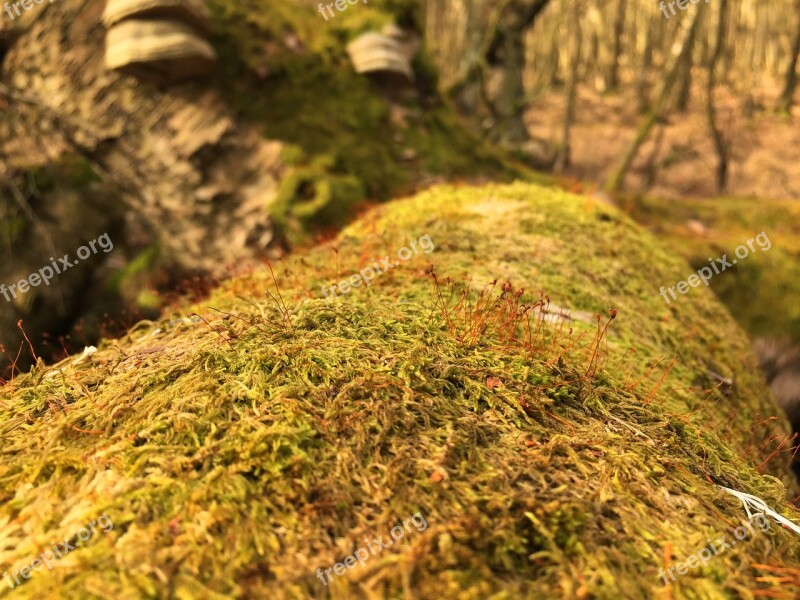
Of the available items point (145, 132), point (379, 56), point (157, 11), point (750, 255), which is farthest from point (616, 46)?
point (157, 11)

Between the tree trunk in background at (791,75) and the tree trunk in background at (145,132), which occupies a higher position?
the tree trunk in background at (145,132)

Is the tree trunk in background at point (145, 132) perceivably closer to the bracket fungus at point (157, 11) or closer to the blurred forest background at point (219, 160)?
the blurred forest background at point (219, 160)

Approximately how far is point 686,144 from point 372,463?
20726 millimetres

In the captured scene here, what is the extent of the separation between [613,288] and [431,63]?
5.61m

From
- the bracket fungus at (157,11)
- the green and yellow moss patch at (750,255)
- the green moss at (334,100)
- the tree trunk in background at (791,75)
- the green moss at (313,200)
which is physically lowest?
the green and yellow moss patch at (750,255)

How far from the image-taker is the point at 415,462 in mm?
1639

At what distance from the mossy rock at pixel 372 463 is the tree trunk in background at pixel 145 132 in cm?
421

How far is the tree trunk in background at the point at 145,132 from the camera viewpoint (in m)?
6.40

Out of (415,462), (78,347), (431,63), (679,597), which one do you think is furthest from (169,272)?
(679,597)

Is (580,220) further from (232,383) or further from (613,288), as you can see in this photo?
(232,383)

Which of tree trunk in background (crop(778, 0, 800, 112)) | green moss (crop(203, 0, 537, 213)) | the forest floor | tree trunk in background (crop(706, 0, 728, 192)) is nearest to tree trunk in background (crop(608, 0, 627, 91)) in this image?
the forest floor

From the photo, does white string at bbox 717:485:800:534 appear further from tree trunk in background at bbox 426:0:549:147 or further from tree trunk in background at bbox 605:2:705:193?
tree trunk in background at bbox 426:0:549:147

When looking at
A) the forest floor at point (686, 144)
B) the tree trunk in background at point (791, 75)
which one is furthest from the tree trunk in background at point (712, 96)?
the tree trunk in background at point (791, 75)

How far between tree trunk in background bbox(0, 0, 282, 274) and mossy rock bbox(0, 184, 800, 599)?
4206 millimetres
